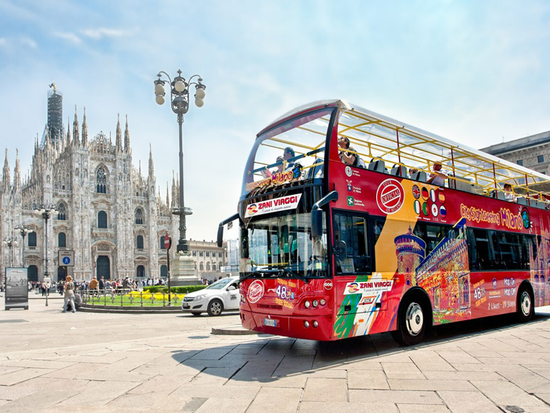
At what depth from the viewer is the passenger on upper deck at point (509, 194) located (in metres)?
10.6

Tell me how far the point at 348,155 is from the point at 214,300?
9185 mm

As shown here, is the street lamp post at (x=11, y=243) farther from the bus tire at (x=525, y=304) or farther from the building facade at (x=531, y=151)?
the building facade at (x=531, y=151)

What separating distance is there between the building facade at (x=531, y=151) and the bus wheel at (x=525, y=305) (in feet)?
128

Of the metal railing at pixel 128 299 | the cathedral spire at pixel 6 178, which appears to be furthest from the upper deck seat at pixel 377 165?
the cathedral spire at pixel 6 178

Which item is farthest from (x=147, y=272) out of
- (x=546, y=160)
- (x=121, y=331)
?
(x=121, y=331)

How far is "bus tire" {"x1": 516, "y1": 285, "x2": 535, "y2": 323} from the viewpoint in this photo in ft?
33.8

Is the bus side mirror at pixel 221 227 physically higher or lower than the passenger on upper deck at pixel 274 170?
lower

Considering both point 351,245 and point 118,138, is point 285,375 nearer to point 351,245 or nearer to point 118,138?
point 351,245

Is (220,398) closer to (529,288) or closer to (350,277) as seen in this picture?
(350,277)

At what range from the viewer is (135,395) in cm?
482

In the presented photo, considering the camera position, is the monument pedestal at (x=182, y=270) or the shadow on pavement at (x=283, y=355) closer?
the shadow on pavement at (x=283, y=355)

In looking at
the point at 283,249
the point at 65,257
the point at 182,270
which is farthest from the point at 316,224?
the point at 65,257

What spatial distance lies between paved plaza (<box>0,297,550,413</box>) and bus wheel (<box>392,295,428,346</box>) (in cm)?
19

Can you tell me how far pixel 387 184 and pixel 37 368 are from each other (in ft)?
18.6
